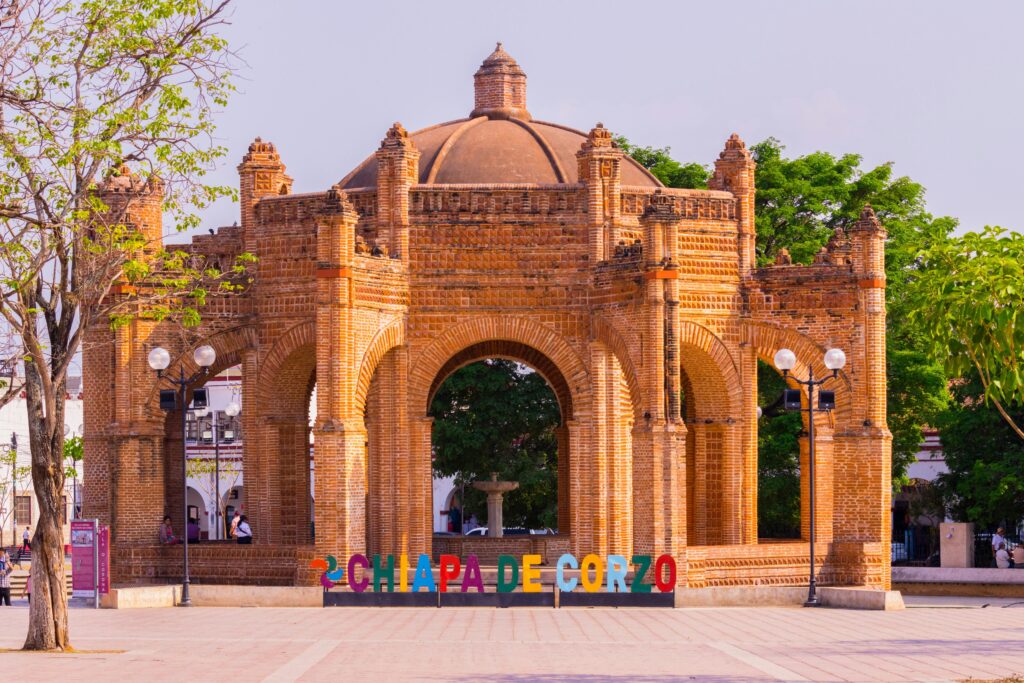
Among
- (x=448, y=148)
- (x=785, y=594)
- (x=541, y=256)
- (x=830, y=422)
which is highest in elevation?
(x=448, y=148)

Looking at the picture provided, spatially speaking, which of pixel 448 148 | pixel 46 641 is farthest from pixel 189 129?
pixel 448 148

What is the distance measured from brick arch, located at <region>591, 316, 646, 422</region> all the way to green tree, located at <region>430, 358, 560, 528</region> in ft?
38.1

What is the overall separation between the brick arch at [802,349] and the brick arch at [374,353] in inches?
239

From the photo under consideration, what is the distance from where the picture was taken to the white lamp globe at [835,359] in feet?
93.6

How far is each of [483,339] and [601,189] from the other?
10.7 ft

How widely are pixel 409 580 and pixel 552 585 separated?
7.80 ft

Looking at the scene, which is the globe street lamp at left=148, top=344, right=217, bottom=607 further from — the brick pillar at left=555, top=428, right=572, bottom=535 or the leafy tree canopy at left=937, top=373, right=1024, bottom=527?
the leafy tree canopy at left=937, top=373, right=1024, bottom=527

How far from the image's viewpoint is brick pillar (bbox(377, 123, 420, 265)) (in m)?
30.9

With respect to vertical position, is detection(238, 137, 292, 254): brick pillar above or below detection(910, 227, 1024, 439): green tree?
above

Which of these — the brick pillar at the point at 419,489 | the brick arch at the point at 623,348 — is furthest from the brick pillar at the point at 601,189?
the brick pillar at the point at 419,489

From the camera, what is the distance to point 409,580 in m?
29.1

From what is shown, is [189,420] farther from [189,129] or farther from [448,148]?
[189,129]

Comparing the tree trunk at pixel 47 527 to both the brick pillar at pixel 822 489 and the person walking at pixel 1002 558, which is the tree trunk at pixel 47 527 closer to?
the brick pillar at pixel 822 489

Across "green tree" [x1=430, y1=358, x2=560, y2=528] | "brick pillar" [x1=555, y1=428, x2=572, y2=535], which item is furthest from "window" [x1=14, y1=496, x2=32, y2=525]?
"brick pillar" [x1=555, y1=428, x2=572, y2=535]
